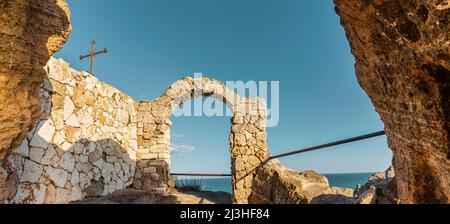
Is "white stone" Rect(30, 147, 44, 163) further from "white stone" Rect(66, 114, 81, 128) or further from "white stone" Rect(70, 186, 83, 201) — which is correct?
"white stone" Rect(70, 186, 83, 201)

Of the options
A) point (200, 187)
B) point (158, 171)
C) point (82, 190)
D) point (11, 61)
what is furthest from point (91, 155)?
point (11, 61)

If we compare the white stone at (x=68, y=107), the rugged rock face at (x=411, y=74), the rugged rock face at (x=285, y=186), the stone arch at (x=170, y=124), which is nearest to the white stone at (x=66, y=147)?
the white stone at (x=68, y=107)

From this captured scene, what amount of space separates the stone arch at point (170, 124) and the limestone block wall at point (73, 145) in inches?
13.1

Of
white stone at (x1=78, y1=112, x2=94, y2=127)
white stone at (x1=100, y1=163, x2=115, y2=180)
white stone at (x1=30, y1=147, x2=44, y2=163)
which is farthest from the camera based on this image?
white stone at (x1=100, y1=163, x2=115, y2=180)

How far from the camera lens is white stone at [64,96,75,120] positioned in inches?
163

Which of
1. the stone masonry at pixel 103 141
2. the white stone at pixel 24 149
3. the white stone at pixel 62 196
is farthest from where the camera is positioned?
the white stone at pixel 62 196

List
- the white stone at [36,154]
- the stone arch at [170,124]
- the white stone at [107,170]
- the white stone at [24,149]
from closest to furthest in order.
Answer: the white stone at [24,149], the white stone at [36,154], the white stone at [107,170], the stone arch at [170,124]

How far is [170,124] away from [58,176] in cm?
286

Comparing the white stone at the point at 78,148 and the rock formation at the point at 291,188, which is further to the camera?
the white stone at the point at 78,148

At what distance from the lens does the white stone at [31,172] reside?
3.31m

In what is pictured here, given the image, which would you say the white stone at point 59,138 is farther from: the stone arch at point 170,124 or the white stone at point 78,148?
the stone arch at point 170,124

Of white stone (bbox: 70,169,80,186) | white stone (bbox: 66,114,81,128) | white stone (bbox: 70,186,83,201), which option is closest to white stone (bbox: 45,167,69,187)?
white stone (bbox: 70,169,80,186)

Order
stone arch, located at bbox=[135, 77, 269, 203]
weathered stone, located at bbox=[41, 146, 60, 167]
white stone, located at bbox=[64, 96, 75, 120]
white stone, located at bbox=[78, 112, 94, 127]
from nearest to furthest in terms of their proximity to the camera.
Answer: weathered stone, located at bbox=[41, 146, 60, 167]
white stone, located at bbox=[64, 96, 75, 120]
white stone, located at bbox=[78, 112, 94, 127]
stone arch, located at bbox=[135, 77, 269, 203]

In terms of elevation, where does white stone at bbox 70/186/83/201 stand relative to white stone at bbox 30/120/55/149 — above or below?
below
